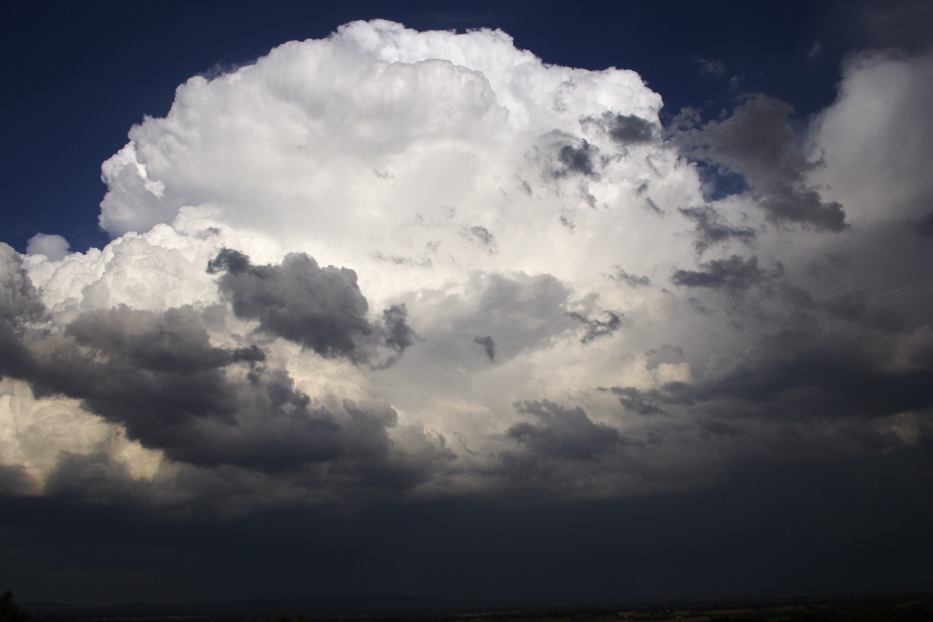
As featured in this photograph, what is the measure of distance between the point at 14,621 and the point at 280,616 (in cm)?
5456

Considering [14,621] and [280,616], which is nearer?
[14,621]

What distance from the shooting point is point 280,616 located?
172750mm

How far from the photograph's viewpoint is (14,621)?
513ft
